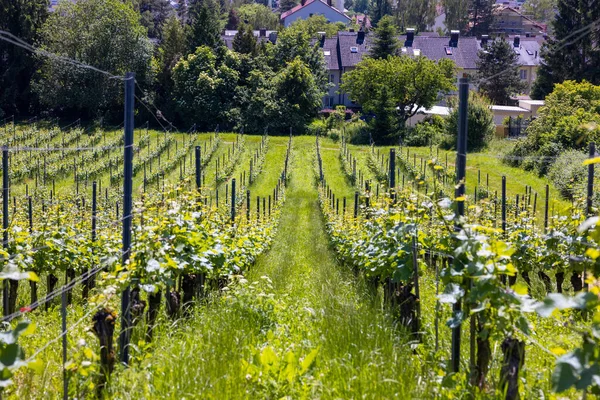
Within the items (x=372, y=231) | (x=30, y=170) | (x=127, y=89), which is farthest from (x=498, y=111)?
(x=127, y=89)

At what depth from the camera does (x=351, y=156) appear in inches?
1209

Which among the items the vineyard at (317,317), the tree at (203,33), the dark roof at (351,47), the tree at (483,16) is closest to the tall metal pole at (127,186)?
the vineyard at (317,317)

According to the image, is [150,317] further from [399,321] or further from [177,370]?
[399,321]

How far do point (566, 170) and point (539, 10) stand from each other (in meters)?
74.6

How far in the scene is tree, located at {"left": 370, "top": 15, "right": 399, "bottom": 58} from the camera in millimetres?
41438

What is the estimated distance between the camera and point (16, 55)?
40750 millimetres

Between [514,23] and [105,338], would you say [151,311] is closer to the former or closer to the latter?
[105,338]

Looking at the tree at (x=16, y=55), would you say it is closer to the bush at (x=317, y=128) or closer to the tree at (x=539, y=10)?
the bush at (x=317, y=128)

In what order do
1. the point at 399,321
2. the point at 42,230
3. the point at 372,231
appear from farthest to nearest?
the point at 42,230 → the point at 372,231 → the point at 399,321

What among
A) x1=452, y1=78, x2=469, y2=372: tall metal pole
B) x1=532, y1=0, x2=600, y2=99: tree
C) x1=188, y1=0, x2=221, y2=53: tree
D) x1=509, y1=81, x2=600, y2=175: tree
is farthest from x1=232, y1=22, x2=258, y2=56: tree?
x1=452, y1=78, x2=469, y2=372: tall metal pole

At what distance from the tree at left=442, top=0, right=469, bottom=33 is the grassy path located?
228ft

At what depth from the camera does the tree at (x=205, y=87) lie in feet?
127

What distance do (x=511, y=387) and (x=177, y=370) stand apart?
2.03 meters

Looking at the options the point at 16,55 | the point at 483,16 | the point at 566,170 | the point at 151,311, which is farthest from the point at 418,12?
the point at 151,311
